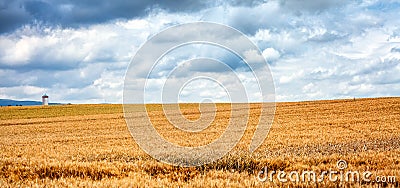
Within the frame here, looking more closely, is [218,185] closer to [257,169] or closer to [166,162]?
[257,169]

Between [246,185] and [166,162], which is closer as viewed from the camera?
[246,185]

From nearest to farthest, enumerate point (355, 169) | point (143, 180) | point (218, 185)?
point (218, 185) → point (143, 180) → point (355, 169)

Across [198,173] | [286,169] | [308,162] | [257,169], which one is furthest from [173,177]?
[308,162]

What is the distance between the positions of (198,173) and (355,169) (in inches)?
150

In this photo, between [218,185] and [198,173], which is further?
[198,173]

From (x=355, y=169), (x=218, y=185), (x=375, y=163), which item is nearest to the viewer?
(x=218, y=185)

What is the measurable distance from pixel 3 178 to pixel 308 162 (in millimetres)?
7910

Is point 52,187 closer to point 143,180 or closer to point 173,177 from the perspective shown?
point 143,180

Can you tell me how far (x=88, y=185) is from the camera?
8406 mm

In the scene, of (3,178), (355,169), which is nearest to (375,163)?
(355,169)

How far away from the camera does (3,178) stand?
31.8ft
